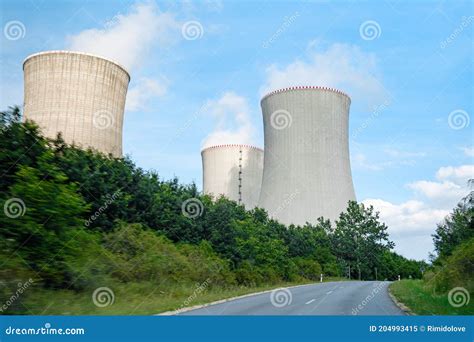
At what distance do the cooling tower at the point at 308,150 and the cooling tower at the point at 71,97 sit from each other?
13019 mm

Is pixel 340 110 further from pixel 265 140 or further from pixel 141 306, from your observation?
pixel 141 306

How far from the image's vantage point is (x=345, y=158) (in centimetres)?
3158

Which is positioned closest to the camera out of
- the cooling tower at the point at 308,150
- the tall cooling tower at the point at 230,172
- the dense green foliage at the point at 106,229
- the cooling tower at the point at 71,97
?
the dense green foliage at the point at 106,229

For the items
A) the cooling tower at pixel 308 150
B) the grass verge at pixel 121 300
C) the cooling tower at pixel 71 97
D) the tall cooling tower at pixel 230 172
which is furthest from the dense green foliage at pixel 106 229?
the tall cooling tower at pixel 230 172

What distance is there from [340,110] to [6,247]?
26047 millimetres

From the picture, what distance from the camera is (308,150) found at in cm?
3042

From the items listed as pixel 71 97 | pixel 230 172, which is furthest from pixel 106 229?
pixel 230 172

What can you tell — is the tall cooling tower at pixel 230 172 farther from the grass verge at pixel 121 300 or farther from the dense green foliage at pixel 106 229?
the grass verge at pixel 121 300

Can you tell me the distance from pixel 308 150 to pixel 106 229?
1758 centimetres

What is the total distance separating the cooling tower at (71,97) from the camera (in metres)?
20.8

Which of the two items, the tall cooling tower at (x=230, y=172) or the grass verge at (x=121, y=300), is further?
the tall cooling tower at (x=230, y=172)

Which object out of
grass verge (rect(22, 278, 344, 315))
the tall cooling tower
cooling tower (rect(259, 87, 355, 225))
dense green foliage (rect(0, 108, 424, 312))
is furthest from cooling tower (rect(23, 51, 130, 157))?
the tall cooling tower

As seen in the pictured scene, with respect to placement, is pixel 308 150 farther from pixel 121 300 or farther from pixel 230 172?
pixel 121 300

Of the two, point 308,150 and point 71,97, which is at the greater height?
point 71,97
